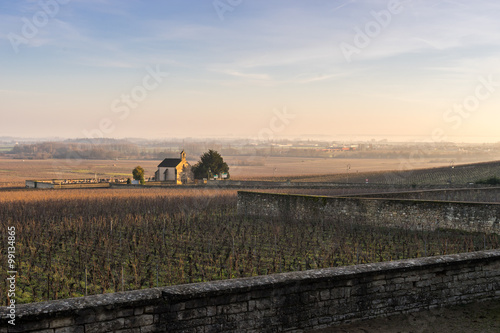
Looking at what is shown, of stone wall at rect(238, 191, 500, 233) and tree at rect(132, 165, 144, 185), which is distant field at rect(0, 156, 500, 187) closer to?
tree at rect(132, 165, 144, 185)

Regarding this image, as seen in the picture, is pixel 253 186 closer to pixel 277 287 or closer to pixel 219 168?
pixel 219 168

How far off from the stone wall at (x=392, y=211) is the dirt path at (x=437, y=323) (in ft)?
35.6

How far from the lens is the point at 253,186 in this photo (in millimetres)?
54469

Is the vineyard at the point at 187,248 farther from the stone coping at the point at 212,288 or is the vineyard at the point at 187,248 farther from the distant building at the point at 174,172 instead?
the distant building at the point at 174,172

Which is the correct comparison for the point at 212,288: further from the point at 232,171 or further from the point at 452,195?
the point at 232,171

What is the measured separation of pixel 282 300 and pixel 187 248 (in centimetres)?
1064

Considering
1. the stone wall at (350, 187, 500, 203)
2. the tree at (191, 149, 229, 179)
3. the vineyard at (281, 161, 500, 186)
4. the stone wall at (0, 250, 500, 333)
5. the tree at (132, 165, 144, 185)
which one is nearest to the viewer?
the stone wall at (0, 250, 500, 333)

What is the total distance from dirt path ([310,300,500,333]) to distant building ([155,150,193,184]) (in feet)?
206

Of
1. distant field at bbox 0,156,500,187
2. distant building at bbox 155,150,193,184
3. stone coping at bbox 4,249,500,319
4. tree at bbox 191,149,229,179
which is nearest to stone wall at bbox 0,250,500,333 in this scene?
stone coping at bbox 4,249,500,319

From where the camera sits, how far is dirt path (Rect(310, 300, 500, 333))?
7.26 m

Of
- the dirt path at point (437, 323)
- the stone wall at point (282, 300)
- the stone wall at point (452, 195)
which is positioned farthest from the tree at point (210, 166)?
the dirt path at point (437, 323)

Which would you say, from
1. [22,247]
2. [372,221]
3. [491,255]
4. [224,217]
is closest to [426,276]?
[491,255]

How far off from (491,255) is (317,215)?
13.9 metres

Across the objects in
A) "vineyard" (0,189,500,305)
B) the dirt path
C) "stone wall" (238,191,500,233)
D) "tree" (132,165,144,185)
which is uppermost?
"tree" (132,165,144,185)
